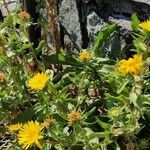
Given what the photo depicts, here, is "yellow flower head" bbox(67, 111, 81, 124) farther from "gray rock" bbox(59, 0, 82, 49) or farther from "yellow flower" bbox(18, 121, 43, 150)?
"gray rock" bbox(59, 0, 82, 49)

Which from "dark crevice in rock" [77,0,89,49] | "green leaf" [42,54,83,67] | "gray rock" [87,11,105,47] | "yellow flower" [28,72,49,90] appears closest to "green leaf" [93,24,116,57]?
"green leaf" [42,54,83,67]

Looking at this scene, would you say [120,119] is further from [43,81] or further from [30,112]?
Answer: [30,112]

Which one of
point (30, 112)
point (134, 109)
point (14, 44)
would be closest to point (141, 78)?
point (134, 109)

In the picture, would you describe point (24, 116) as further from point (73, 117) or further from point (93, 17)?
point (93, 17)

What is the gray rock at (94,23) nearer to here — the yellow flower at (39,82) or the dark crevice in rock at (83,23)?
the dark crevice in rock at (83,23)

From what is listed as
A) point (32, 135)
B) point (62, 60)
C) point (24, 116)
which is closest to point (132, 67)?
point (32, 135)

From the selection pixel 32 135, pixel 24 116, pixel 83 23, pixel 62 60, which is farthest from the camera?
pixel 83 23
